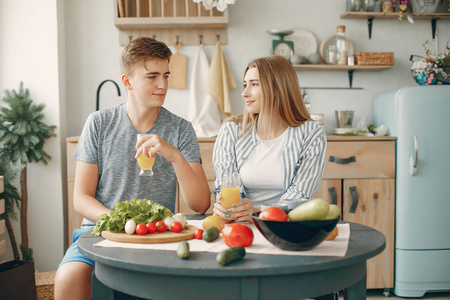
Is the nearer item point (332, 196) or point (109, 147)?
point (109, 147)

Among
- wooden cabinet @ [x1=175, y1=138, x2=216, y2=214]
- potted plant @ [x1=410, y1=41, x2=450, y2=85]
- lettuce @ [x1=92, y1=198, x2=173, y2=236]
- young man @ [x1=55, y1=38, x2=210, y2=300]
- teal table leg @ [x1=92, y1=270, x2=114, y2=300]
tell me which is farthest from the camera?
potted plant @ [x1=410, y1=41, x2=450, y2=85]

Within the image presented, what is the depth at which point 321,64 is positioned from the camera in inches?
142

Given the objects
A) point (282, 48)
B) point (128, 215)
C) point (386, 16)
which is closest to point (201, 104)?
point (282, 48)

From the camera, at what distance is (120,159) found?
197 cm

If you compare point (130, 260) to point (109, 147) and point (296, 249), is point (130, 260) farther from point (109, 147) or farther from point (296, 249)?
point (109, 147)

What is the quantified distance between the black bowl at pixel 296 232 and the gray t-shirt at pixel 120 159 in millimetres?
851

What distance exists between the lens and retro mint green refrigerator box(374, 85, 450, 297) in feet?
10.3

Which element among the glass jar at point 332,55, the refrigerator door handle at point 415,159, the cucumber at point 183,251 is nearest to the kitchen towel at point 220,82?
the glass jar at point 332,55

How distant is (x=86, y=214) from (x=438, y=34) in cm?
325

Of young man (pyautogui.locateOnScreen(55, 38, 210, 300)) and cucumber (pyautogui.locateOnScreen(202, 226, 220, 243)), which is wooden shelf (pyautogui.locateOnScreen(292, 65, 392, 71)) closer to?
young man (pyautogui.locateOnScreen(55, 38, 210, 300))

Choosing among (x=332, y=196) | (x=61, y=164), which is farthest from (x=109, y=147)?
(x=332, y=196)

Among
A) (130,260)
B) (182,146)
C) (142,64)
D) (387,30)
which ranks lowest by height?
(130,260)

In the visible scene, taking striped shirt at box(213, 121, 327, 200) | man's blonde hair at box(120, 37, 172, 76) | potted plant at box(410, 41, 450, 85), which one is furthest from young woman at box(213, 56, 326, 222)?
potted plant at box(410, 41, 450, 85)

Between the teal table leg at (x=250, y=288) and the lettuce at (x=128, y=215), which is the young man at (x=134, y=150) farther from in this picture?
the teal table leg at (x=250, y=288)
